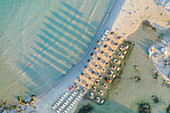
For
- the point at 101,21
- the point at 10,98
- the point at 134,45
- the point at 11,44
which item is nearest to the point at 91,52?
the point at 101,21

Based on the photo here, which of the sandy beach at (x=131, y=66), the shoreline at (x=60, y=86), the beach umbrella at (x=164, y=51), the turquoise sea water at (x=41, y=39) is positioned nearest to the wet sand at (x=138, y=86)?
the sandy beach at (x=131, y=66)

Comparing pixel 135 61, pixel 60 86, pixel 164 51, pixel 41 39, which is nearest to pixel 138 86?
pixel 135 61

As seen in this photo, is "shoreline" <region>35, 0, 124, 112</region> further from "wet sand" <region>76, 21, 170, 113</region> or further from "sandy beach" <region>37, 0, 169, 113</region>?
"wet sand" <region>76, 21, 170, 113</region>

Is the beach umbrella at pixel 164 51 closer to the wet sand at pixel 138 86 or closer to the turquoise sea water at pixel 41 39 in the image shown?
the wet sand at pixel 138 86

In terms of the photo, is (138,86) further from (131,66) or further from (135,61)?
(135,61)

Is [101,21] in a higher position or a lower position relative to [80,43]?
higher

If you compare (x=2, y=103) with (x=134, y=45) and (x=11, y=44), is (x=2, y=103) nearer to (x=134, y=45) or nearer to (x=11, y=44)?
(x=11, y=44)
